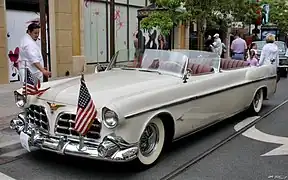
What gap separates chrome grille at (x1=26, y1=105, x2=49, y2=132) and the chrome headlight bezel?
851mm

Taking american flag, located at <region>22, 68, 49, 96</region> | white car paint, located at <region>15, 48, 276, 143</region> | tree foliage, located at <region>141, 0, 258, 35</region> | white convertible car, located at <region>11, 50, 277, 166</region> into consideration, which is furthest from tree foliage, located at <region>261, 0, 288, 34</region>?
american flag, located at <region>22, 68, 49, 96</region>

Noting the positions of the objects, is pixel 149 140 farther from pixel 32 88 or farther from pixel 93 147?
pixel 32 88

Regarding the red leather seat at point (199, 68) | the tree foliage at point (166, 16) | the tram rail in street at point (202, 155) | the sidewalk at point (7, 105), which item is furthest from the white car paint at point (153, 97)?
the tree foliage at point (166, 16)

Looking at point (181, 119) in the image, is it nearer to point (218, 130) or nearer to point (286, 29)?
point (218, 130)

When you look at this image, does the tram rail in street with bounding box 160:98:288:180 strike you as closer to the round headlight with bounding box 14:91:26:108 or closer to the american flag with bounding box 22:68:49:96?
the american flag with bounding box 22:68:49:96

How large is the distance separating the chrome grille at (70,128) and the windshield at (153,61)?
1781 mm

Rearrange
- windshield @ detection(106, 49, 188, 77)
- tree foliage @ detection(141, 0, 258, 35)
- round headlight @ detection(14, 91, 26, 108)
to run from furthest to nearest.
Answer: tree foliage @ detection(141, 0, 258, 35), windshield @ detection(106, 49, 188, 77), round headlight @ detection(14, 91, 26, 108)

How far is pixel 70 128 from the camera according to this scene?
450cm

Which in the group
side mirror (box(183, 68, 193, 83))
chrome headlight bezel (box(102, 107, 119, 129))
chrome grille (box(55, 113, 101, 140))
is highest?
side mirror (box(183, 68, 193, 83))

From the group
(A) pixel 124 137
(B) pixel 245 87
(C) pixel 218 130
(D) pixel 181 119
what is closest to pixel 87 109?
(A) pixel 124 137

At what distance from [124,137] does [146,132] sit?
56 cm

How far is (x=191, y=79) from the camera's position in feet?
18.9

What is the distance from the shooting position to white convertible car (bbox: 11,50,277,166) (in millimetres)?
4312

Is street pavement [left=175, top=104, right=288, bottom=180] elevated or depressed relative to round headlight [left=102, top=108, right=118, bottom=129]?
depressed
